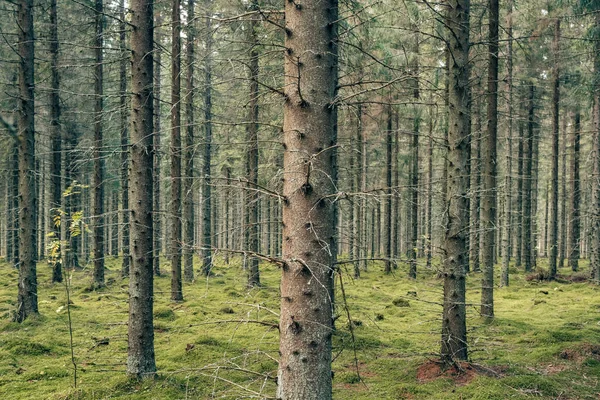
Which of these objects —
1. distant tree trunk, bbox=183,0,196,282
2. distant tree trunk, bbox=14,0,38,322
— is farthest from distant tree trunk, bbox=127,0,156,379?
distant tree trunk, bbox=14,0,38,322

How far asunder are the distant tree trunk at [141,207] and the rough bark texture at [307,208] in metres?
4.19

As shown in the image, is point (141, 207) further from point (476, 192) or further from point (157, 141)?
point (157, 141)

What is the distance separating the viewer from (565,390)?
704 centimetres

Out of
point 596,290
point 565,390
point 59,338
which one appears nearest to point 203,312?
point 59,338

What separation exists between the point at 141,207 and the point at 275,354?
4.06m

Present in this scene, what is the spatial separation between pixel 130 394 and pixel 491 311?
9233 millimetres

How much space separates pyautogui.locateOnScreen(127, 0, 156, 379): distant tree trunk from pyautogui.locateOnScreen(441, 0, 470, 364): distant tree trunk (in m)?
4.81

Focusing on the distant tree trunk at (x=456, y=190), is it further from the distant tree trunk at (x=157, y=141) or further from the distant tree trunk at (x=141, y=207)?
the distant tree trunk at (x=141, y=207)

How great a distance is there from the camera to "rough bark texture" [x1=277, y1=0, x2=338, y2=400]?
3.49 metres

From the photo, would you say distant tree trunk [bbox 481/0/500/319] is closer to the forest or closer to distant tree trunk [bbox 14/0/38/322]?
the forest

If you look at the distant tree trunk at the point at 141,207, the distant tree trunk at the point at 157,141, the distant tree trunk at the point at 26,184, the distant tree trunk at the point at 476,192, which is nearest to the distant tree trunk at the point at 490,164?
the distant tree trunk at the point at 476,192

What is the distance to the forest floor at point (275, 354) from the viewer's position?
6.81 meters

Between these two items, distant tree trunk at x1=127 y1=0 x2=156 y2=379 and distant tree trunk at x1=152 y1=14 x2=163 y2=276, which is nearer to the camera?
distant tree trunk at x1=127 y1=0 x2=156 y2=379

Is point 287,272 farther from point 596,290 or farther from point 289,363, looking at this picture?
point 596,290
